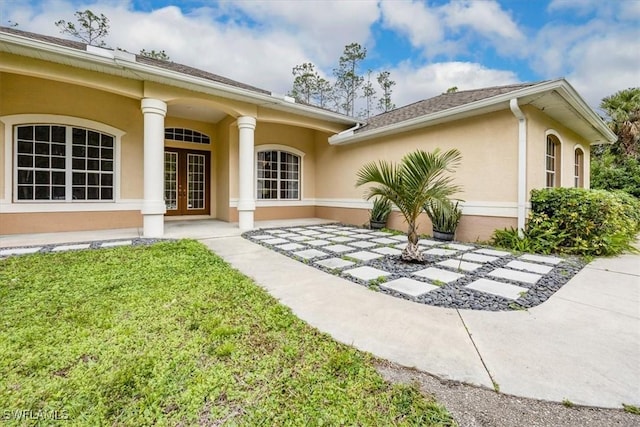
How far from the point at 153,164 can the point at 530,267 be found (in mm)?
Answer: 7411

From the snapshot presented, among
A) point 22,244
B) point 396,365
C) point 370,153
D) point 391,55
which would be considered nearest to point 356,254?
point 396,365

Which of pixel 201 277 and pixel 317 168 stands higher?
pixel 317 168

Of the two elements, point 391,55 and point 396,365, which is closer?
point 396,365

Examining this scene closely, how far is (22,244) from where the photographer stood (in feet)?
17.3

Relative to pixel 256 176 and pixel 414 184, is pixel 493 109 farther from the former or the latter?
pixel 256 176

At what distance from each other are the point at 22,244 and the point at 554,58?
1750 centimetres

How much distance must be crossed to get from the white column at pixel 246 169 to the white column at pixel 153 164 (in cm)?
194

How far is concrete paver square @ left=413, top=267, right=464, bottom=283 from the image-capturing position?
3.71 meters

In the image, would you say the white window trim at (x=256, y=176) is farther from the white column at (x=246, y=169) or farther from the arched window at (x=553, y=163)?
the arched window at (x=553, y=163)

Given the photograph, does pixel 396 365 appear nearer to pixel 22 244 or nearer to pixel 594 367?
pixel 594 367

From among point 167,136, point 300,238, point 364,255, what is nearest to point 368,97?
point 167,136

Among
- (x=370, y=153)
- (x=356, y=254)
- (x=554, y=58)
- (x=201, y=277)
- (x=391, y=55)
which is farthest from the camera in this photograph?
(x=391, y=55)

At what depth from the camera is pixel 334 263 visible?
446 centimetres

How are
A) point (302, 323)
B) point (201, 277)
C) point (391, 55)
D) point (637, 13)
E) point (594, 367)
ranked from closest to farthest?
point (594, 367)
point (302, 323)
point (201, 277)
point (637, 13)
point (391, 55)
